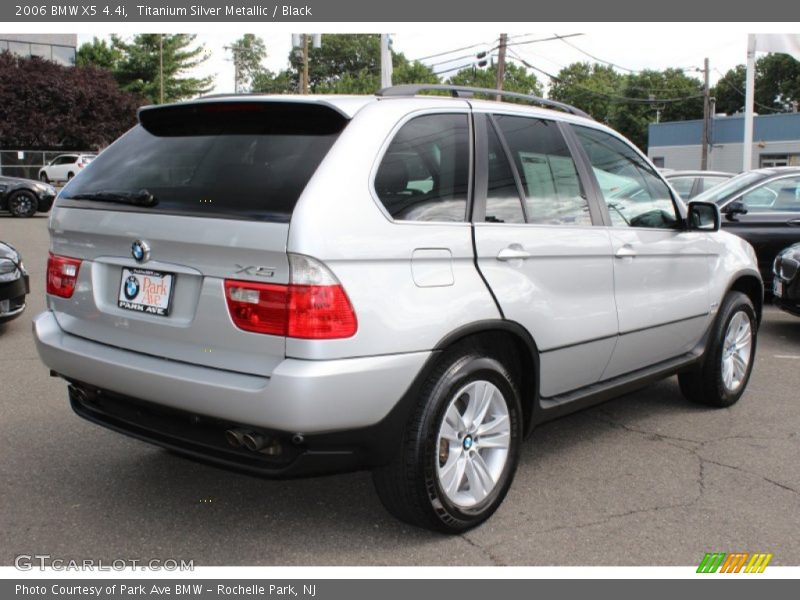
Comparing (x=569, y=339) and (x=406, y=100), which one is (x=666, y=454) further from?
(x=406, y=100)

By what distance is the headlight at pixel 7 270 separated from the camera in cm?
712

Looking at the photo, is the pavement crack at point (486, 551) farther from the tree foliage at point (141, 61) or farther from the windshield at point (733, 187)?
the tree foliage at point (141, 61)

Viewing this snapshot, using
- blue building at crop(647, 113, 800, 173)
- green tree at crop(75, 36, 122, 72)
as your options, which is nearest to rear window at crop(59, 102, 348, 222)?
blue building at crop(647, 113, 800, 173)

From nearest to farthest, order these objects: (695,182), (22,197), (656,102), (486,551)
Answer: (486,551), (695,182), (22,197), (656,102)

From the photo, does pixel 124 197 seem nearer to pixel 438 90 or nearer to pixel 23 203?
pixel 438 90

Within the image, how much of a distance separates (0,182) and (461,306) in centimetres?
2190

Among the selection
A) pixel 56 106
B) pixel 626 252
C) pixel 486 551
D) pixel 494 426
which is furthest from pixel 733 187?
pixel 56 106

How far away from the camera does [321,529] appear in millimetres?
3574

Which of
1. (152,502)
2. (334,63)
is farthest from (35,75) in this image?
(334,63)

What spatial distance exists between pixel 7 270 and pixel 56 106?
3893 cm

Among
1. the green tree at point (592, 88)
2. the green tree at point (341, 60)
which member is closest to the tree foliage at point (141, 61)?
the green tree at point (341, 60)

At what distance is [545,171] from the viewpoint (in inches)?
159

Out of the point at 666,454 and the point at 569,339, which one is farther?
the point at 666,454

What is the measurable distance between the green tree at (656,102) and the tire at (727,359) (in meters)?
82.3
